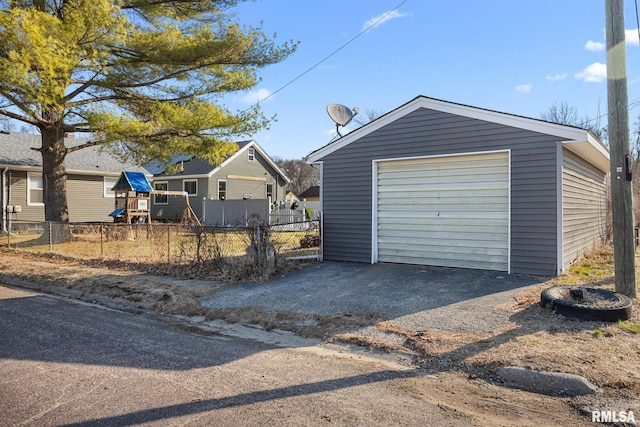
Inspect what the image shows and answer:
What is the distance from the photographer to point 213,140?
14344mm

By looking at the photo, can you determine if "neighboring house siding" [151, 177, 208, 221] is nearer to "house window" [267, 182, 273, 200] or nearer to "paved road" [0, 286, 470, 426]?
"house window" [267, 182, 273, 200]

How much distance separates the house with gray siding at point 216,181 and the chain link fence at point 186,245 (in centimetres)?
1037

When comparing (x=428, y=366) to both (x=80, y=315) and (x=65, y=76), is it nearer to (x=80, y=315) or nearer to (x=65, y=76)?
(x=80, y=315)

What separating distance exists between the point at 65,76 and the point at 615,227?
12.9 meters

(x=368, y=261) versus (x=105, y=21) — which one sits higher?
(x=105, y=21)

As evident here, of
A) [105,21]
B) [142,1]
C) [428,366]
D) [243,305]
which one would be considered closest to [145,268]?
[243,305]

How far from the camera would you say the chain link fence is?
898 centimetres

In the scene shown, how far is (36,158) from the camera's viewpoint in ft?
66.3

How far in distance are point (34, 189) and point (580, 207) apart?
22217 millimetres

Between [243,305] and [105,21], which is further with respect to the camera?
[105,21]

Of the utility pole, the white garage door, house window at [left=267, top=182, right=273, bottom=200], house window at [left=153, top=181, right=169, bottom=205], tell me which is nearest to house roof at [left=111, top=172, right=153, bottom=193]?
house window at [left=153, top=181, right=169, bottom=205]

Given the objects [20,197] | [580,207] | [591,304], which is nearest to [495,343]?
[591,304]

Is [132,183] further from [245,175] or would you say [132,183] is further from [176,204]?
[245,175]

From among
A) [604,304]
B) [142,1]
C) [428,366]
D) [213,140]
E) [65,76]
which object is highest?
[142,1]
